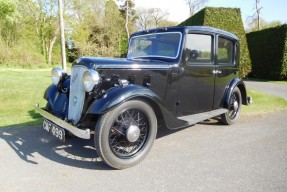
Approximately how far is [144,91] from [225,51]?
2546mm

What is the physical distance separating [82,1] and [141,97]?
31143mm

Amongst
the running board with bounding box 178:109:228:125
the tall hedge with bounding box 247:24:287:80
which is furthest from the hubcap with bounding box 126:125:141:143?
the tall hedge with bounding box 247:24:287:80

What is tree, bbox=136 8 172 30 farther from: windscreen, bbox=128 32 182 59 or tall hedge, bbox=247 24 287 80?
windscreen, bbox=128 32 182 59

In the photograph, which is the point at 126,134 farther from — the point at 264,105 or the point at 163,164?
the point at 264,105

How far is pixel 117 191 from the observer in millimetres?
2781

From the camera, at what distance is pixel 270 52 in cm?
1659

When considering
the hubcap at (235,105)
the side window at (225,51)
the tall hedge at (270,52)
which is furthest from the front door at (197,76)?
the tall hedge at (270,52)

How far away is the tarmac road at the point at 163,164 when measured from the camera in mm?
2908

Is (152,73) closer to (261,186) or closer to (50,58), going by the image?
(261,186)

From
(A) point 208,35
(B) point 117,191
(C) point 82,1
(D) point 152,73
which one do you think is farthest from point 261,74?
(C) point 82,1

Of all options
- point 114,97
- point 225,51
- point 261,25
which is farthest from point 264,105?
point 261,25

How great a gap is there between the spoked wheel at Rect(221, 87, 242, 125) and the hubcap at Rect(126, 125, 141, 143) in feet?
8.20

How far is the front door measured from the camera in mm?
4340

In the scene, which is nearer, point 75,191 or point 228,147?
point 75,191
